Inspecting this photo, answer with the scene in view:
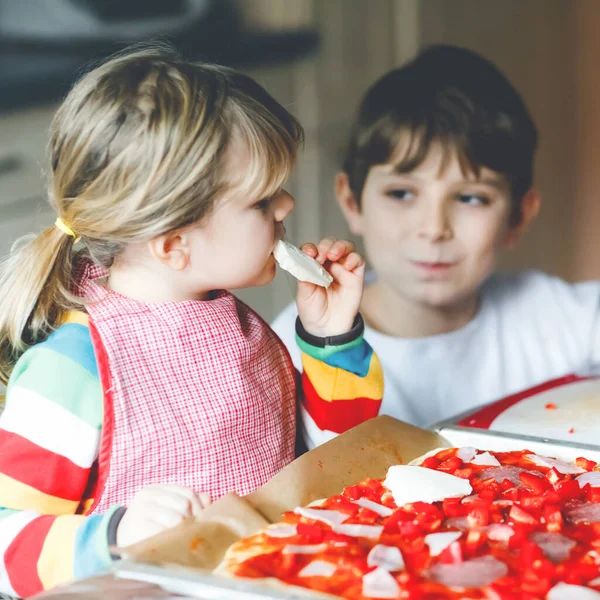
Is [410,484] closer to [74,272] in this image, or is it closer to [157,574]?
[157,574]

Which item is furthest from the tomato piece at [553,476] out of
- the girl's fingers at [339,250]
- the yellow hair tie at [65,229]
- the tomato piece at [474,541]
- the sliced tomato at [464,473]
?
the yellow hair tie at [65,229]

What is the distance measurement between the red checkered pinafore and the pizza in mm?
168

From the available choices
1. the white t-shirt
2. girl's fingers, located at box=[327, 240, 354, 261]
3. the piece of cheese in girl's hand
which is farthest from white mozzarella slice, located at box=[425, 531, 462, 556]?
the white t-shirt

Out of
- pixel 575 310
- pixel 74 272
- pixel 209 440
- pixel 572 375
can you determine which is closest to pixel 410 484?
pixel 209 440

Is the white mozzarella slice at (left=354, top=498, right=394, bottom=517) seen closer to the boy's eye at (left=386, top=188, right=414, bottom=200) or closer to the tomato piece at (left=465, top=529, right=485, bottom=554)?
the tomato piece at (left=465, top=529, right=485, bottom=554)

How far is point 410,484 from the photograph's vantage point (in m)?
1.12

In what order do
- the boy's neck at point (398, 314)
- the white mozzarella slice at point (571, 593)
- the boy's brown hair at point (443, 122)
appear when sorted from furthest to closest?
the boy's neck at point (398, 314) < the boy's brown hair at point (443, 122) < the white mozzarella slice at point (571, 593)

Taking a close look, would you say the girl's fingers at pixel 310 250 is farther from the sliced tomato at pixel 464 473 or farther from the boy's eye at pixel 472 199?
the boy's eye at pixel 472 199

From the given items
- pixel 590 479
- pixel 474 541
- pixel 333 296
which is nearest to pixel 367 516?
pixel 474 541

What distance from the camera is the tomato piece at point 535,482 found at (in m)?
1.14

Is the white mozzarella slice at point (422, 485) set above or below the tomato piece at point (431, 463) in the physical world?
above

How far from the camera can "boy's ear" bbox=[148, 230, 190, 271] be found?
3.81 feet

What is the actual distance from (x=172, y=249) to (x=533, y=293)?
170 centimetres

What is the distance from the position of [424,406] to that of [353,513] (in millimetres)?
1390
